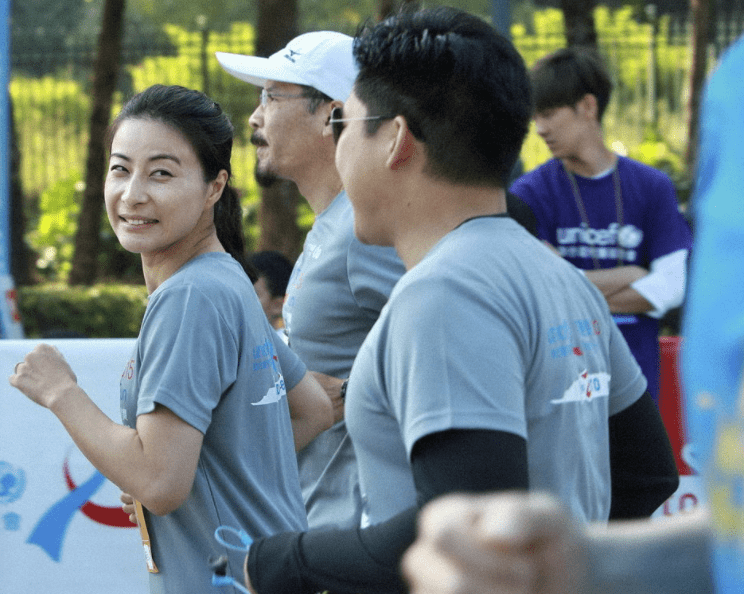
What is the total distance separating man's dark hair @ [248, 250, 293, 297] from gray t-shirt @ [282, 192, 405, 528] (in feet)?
7.44

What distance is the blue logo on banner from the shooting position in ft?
13.6

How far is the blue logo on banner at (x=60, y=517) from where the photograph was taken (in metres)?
4.15

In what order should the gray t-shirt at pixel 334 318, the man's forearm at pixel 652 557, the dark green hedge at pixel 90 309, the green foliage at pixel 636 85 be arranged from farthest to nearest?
1. the green foliage at pixel 636 85
2. the dark green hedge at pixel 90 309
3. the gray t-shirt at pixel 334 318
4. the man's forearm at pixel 652 557

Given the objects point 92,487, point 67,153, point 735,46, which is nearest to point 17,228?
point 67,153

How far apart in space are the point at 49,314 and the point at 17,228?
1166 mm

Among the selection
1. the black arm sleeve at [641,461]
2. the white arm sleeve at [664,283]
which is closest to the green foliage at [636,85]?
the white arm sleeve at [664,283]

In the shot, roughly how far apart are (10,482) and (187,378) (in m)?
2.24

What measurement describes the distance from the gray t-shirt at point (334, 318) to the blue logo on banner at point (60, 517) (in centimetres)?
147

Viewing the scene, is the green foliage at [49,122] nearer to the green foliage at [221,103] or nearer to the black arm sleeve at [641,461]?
the green foliage at [221,103]

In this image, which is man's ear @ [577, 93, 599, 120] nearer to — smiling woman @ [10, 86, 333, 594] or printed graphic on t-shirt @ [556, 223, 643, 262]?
printed graphic on t-shirt @ [556, 223, 643, 262]

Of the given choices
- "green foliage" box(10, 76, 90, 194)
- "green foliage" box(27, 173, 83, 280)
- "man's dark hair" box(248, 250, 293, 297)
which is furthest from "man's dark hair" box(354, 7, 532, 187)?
"green foliage" box(10, 76, 90, 194)

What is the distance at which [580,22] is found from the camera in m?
9.97

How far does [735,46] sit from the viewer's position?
1.19 meters

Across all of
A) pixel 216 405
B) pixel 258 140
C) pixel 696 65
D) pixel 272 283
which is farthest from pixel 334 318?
pixel 696 65
